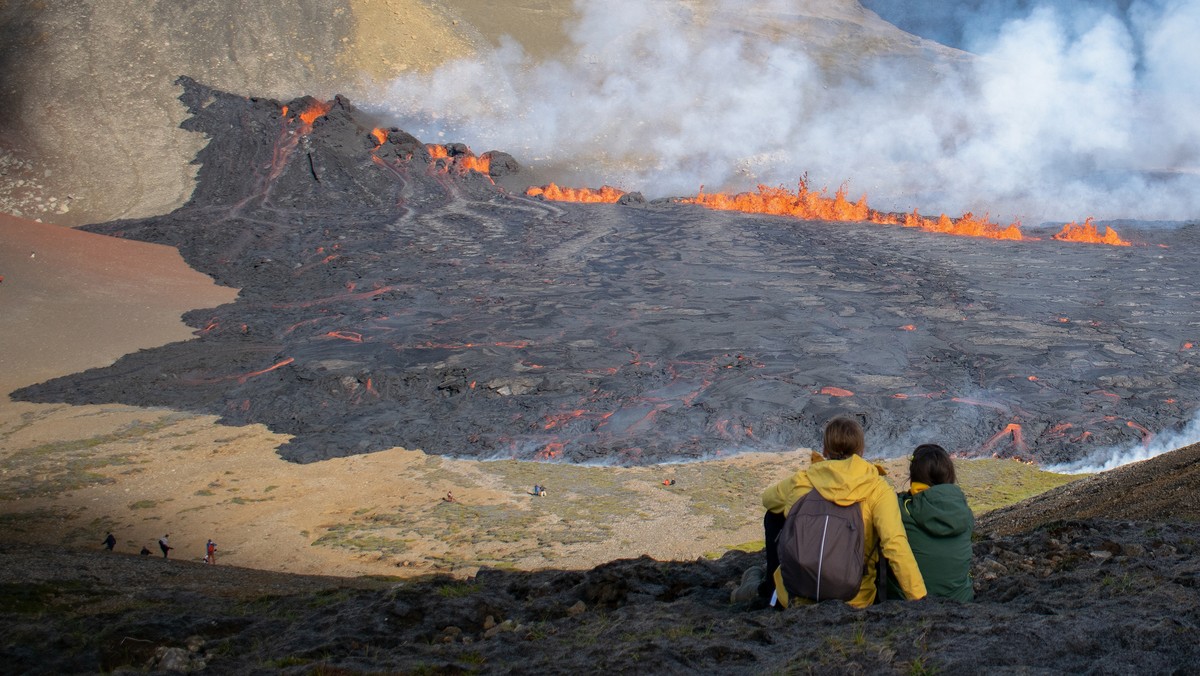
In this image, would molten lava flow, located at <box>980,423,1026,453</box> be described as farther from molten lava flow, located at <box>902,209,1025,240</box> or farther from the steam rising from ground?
molten lava flow, located at <box>902,209,1025,240</box>

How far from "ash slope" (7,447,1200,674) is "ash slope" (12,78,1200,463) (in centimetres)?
756

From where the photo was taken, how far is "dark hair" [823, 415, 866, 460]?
439 cm

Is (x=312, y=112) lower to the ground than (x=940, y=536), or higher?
higher

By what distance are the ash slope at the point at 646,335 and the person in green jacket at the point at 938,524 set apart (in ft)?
30.3

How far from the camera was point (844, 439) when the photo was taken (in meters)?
4.39

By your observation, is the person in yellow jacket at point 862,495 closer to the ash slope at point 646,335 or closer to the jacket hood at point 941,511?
the jacket hood at point 941,511

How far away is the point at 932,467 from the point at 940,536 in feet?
1.20

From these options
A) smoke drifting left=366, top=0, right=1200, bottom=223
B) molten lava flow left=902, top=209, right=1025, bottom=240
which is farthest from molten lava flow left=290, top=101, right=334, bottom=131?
molten lava flow left=902, top=209, right=1025, bottom=240

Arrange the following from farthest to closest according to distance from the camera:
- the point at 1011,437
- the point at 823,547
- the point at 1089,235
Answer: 1. the point at 1089,235
2. the point at 1011,437
3. the point at 823,547

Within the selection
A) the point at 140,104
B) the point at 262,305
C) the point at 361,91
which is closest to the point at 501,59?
the point at 361,91

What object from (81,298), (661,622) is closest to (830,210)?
(81,298)

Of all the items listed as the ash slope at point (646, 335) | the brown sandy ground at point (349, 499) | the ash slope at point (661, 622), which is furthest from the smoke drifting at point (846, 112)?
the ash slope at point (661, 622)

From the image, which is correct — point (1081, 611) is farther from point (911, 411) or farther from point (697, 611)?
point (911, 411)

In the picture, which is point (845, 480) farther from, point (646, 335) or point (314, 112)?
point (314, 112)
